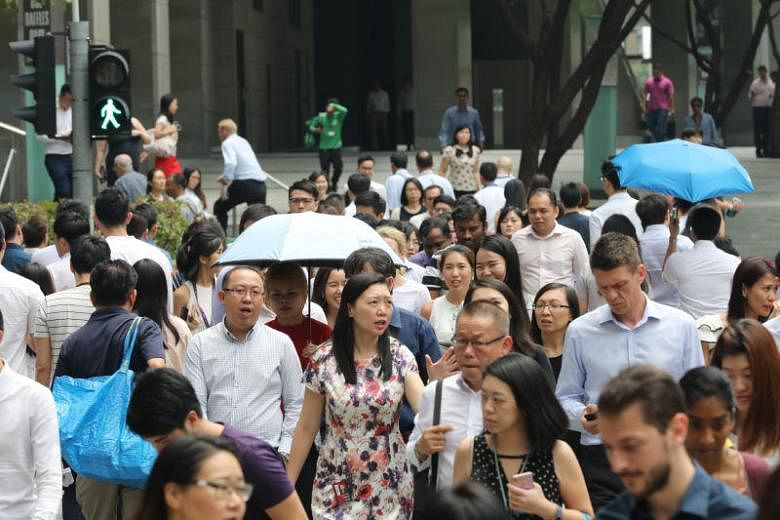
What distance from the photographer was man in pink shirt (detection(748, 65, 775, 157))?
38.2 meters

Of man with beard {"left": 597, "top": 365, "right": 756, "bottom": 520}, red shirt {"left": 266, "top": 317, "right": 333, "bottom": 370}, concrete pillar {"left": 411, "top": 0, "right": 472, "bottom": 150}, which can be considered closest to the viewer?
man with beard {"left": 597, "top": 365, "right": 756, "bottom": 520}

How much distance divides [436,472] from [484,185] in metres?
12.2

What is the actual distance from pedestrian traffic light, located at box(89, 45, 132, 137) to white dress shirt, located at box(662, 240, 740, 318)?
4.69 metres

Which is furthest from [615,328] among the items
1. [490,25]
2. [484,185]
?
[490,25]

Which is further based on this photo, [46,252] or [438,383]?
[46,252]

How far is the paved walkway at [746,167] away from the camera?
22.7 m

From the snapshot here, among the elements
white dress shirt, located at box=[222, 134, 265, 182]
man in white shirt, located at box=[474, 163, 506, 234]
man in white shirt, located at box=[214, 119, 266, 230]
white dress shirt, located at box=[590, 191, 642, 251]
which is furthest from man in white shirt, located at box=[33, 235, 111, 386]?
white dress shirt, located at box=[222, 134, 265, 182]

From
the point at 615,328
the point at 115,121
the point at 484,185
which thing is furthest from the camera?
the point at 484,185

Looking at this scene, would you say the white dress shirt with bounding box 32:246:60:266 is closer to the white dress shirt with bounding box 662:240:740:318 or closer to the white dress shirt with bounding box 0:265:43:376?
the white dress shirt with bounding box 0:265:43:376

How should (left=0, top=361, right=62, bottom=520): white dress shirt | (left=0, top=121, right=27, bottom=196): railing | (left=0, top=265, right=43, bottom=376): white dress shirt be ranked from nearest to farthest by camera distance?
(left=0, top=361, right=62, bottom=520): white dress shirt → (left=0, top=265, right=43, bottom=376): white dress shirt → (left=0, top=121, right=27, bottom=196): railing

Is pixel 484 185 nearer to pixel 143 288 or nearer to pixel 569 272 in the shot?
pixel 569 272

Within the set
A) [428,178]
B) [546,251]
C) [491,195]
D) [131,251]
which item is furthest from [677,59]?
[131,251]

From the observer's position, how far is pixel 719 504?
4.43 meters

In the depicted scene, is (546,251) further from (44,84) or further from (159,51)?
(159,51)
